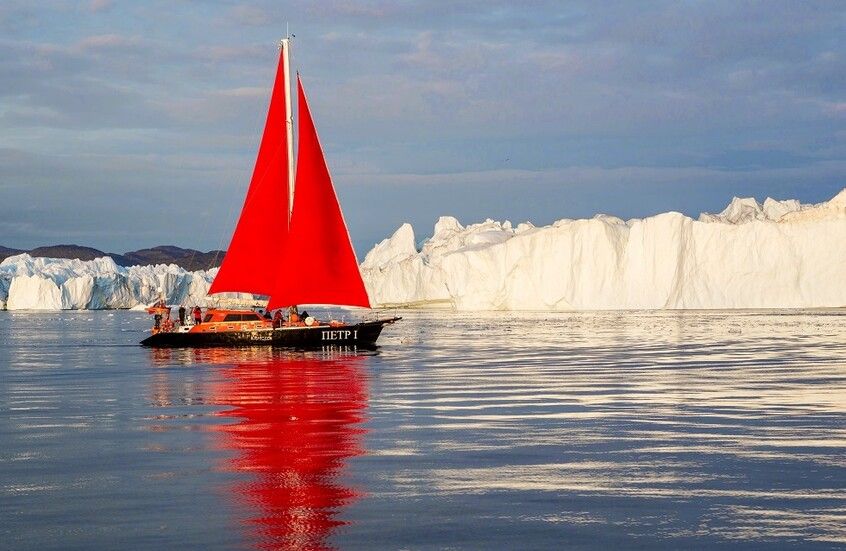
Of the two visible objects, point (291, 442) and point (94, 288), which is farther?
point (94, 288)

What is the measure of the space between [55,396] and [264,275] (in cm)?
2111

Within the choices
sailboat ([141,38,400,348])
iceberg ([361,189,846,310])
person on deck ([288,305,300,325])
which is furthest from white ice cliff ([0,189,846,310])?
person on deck ([288,305,300,325])

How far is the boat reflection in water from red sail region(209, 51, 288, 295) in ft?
44.6

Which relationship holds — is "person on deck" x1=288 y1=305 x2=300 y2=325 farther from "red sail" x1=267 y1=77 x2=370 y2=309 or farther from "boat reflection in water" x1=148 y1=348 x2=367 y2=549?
"boat reflection in water" x1=148 y1=348 x2=367 y2=549

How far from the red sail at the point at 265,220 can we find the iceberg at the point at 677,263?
5309 centimetres

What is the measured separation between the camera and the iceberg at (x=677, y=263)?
87.8 metres

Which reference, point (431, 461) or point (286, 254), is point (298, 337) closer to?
point (286, 254)

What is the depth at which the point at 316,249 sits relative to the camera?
39.5m

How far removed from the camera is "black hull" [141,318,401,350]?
131ft

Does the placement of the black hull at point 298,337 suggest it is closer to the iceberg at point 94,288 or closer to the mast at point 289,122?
the mast at point 289,122

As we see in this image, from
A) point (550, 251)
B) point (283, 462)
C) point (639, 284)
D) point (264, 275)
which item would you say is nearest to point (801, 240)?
point (639, 284)

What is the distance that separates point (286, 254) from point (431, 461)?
28466mm

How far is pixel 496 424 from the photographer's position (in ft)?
A: 50.0

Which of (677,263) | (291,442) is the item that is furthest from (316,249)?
(677,263)
